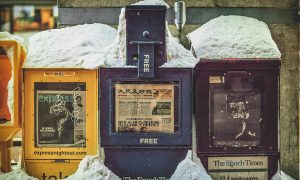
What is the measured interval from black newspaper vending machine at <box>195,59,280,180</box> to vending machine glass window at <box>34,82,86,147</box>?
120 cm

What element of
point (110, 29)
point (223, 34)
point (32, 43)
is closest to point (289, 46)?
point (223, 34)

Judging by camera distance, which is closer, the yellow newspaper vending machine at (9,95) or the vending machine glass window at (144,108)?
the vending machine glass window at (144,108)

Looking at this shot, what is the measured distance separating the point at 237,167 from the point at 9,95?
2.46 m

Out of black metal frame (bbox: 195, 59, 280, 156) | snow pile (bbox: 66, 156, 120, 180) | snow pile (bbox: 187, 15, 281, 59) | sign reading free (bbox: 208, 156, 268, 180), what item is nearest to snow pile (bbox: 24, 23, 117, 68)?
snow pile (bbox: 66, 156, 120, 180)

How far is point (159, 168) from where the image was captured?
5.26m

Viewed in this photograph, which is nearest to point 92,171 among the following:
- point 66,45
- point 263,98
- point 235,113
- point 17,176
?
point 17,176

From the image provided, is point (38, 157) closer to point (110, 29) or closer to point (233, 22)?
point (110, 29)

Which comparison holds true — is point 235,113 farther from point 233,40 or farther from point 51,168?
point 51,168

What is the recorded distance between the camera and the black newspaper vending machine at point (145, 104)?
16.8ft

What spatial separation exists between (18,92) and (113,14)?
188 cm

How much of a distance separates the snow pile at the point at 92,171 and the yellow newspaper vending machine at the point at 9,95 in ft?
2.68

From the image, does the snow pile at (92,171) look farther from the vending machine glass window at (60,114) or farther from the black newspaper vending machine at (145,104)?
the vending machine glass window at (60,114)

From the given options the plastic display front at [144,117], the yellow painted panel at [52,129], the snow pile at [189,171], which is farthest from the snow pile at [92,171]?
the snow pile at [189,171]

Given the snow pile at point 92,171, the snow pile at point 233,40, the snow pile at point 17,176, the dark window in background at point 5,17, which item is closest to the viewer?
the snow pile at point 92,171
